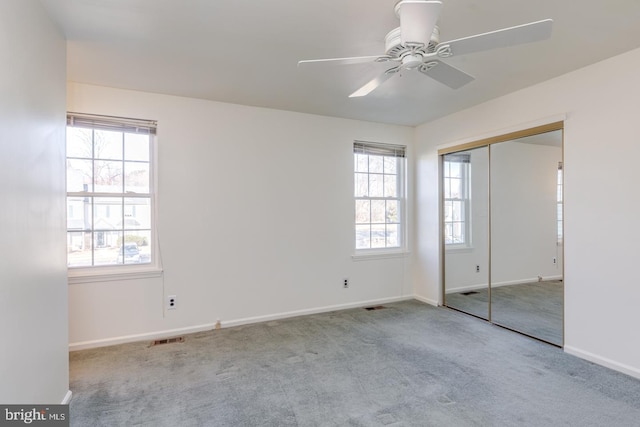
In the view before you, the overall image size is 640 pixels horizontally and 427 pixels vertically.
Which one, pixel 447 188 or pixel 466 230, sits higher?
pixel 447 188

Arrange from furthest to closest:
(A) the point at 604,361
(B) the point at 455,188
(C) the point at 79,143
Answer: (B) the point at 455,188
(C) the point at 79,143
(A) the point at 604,361

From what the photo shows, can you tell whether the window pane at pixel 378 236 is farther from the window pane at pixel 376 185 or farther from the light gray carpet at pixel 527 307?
the light gray carpet at pixel 527 307

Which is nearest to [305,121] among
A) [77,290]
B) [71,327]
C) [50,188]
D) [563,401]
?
[50,188]

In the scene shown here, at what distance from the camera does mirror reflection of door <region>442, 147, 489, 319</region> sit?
12.5 ft

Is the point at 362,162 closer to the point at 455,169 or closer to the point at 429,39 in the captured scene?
the point at 455,169

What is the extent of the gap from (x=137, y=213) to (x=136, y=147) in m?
0.68

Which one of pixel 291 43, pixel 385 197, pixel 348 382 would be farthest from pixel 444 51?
pixel 385 197

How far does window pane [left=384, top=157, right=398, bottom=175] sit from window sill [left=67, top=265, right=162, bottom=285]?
3159mm

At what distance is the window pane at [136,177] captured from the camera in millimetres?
3240

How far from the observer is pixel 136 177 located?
3.28m

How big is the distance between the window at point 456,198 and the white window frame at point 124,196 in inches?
139

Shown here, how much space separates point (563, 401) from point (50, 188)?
357cm

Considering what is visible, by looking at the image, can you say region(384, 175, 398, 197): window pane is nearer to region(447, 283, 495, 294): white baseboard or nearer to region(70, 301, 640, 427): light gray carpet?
region(447, 283, 495, 294): white baseboard

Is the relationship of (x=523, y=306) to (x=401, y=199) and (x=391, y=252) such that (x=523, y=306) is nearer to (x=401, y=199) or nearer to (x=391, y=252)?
(x=391, y=252)
